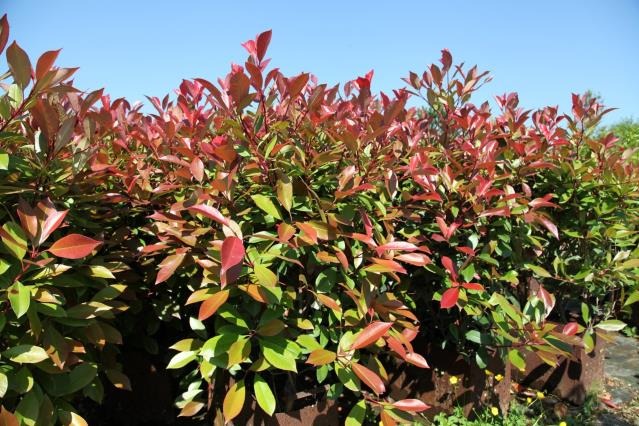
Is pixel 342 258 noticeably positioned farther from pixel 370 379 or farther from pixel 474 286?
pixel 474 286

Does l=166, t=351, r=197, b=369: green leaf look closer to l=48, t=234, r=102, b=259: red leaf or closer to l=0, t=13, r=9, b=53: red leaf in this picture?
l=48, t=234, r=102, b=259: red leaf

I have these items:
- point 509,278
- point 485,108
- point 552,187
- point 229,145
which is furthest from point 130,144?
point 552,187

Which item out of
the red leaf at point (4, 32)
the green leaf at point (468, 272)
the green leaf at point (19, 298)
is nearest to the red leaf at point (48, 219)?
the green leaf at point (19, 298)

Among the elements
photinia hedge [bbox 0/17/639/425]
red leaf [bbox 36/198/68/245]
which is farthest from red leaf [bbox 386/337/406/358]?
red leaf [bbox 36/198/68/245]

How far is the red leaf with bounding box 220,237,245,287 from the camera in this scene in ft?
4.03

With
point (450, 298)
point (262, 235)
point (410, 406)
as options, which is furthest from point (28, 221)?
point (450, 298)

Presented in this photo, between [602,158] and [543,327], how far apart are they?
3.95ft

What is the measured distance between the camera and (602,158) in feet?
9.09

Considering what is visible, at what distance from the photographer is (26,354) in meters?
1.32

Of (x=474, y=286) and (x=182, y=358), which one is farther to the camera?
(x=474, y=286)

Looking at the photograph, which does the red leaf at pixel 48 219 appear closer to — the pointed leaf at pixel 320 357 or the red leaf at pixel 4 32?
the red leaf at pixel 4 32

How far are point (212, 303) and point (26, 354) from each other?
0.48 metres

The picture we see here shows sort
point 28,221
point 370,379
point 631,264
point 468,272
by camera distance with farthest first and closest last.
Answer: point 631,264 < point 468,272 < point 370,379 < point 28,221

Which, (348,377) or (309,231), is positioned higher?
(309,231)
